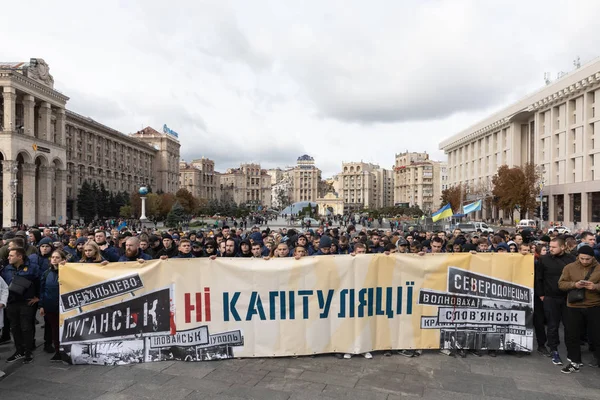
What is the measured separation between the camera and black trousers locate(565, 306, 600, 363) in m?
5.58

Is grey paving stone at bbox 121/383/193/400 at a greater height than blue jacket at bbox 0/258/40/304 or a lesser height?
Result: lesser

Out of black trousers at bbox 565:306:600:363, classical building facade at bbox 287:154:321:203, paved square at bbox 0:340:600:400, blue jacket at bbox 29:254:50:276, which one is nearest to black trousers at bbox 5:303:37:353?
paved square at bbox 0:340:600:400

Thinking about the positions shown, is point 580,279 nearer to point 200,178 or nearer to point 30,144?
point 30,144

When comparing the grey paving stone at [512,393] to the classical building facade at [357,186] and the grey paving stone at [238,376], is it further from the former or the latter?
the classical building facade at [357,186]

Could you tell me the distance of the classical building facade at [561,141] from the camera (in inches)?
1665

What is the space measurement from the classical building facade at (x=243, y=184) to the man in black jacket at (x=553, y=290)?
552 feet

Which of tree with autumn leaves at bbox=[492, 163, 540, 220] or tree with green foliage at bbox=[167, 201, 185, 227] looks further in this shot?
tree with autumn leaves at bbox=[492, 163, 540, 220]

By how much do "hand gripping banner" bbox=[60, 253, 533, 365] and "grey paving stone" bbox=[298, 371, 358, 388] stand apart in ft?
1.89

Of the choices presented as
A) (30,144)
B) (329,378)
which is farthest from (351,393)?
(30,144)

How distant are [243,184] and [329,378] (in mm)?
175259

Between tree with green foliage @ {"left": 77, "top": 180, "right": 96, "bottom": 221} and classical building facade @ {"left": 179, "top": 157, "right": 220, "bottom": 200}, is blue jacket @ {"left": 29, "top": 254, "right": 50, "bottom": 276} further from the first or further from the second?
classical building facade @ {"left": 179, "top": 157, "right": 220, "bottom": 200}

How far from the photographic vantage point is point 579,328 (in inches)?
224

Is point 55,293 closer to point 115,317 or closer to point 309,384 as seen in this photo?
point 115,317

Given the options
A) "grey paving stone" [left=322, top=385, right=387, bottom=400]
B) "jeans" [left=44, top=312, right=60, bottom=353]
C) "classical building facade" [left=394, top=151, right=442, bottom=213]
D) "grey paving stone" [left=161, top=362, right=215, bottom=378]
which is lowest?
"grey paving stone" [left=161, top=362, right=215, bottom=378]
